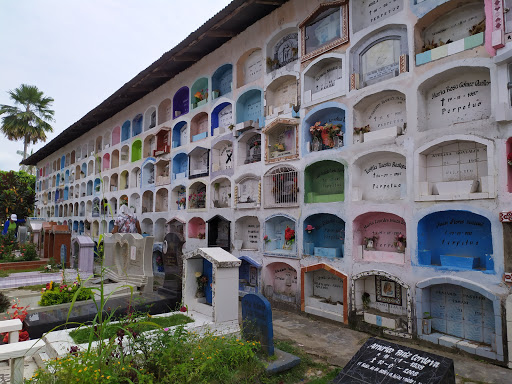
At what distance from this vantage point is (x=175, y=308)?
909cm

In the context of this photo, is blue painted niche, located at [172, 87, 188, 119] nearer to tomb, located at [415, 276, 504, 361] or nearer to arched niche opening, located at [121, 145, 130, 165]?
arched niche opening, located at [121, 145, 130, 165]

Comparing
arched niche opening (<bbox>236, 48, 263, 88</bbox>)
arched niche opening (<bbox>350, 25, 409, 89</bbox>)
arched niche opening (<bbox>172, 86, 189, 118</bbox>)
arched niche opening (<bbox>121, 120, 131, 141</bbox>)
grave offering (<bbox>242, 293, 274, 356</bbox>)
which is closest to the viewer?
grave offering (<bbox>242, 293, 274, 356</bbox>)

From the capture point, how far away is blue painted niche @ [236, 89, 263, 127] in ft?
44.7

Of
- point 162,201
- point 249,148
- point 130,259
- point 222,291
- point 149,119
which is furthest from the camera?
point 149,119

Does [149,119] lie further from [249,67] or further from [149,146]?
[249,67]

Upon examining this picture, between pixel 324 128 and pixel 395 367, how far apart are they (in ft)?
24.6

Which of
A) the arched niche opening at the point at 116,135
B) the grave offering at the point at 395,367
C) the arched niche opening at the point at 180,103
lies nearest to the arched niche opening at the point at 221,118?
the arched niche opening at the point at 180,103

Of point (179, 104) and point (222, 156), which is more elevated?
point (179, 104)

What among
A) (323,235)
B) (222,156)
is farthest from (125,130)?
(323,235)

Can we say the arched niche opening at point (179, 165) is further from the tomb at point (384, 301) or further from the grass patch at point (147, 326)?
the tomb at point (384, 301)

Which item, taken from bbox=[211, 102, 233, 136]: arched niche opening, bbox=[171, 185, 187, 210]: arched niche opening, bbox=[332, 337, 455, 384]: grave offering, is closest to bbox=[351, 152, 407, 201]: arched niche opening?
bbox=[332, 337, 455, 384]: grave offering

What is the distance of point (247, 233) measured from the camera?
Answer: 13.6 meters

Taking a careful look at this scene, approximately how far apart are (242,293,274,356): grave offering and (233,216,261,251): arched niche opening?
20.8 ft

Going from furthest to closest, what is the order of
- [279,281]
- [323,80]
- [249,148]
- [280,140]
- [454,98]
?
[249,148] → [280,140] → [279,281] → [323,80] → [454,98]
